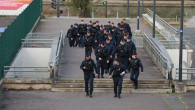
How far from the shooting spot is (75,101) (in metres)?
20.9

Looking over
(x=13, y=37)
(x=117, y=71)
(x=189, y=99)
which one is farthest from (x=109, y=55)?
(x=13, y=37)

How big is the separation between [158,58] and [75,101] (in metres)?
6.22

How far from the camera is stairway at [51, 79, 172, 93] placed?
22.3 metres

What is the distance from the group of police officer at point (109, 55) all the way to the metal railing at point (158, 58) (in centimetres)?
136

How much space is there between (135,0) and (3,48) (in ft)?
175

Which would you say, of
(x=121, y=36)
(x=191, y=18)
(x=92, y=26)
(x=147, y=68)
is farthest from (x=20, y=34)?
(x=191, y=18)

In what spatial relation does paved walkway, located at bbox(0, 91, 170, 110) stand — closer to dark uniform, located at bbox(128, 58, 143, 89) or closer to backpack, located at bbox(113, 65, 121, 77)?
dark uniform, located at bbox(128, 58, 143, 89)

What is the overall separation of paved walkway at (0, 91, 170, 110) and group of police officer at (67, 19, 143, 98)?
18.0 inches

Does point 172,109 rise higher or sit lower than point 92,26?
lower

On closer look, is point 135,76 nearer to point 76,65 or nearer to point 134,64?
point 134,64

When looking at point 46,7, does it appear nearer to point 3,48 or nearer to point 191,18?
point 191,18

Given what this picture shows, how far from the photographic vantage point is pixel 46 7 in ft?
234

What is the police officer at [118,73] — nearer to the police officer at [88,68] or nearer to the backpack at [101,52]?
the police officer at [88,68]

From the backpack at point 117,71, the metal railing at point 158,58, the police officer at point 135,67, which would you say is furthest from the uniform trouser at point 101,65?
the metal railing at point 158,58
